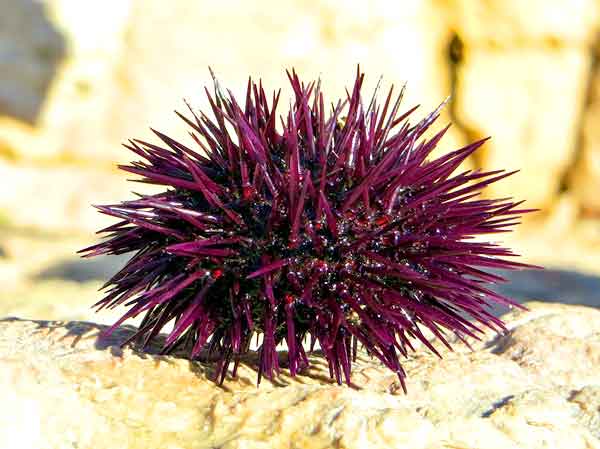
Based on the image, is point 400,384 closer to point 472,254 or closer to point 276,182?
point 472,254

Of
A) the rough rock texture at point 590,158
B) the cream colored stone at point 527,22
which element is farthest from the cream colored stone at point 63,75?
the rough rock texture at point 590,158

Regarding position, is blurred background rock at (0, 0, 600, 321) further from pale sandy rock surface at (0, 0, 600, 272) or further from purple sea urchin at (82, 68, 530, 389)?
purple sea urchin at (82, 68, 530, 389)

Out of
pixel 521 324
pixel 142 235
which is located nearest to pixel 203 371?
pixel 142 235

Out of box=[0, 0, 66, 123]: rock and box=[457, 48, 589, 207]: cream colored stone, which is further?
box=[457, 48, 589, 207]: cream colored stone

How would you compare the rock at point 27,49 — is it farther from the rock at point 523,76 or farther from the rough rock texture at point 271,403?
the rough rock texture at point 271,403

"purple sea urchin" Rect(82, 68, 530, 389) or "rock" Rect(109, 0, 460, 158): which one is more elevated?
"rock" Rect(109, 0, 460, 158)

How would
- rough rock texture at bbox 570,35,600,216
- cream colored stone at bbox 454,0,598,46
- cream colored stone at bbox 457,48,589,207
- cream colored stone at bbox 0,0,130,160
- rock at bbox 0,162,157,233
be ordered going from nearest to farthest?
cream colored stone at bbox 0,0,130,160
rock at bbox 0,162,157,233
cream colored stone at bbox 454,0,598,46
cream colored stone at bbox 457,48,589,207
rough rock texture at bbox 570,35,600,216

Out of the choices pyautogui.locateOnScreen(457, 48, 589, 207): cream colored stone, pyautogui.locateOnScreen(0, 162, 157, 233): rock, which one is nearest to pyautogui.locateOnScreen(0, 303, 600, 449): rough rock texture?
pyautogui.locateOnScreen(0, 162, 157, 233): rock
